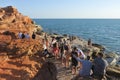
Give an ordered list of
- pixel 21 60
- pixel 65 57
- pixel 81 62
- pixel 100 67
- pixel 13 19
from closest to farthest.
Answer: pixel 100 67 → pixel 81 62 → pixel 21 60 → pixel 65 57 → pixel 13 19

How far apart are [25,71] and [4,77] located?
1792mm

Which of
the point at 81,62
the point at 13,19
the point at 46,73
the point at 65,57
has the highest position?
the point at 81,62

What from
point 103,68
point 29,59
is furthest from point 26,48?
point 103,68

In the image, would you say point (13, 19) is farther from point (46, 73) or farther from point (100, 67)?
point (100, 67)

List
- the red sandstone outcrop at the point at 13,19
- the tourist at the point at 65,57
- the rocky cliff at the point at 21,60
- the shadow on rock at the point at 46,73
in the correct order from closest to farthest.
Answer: the rocky cliff at the point at 21,60 → the shadow on rock at the point at 46,73 → the tourist at the point at 65,57 → the red sandstone outcrop at the point at 13,19

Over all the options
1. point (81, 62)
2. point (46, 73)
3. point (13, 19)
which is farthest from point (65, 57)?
point (13, 19)

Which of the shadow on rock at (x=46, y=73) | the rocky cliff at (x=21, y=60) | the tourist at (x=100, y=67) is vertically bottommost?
the shadow on rock at (x=46, y=73)

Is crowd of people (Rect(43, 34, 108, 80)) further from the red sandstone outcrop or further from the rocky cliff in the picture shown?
the red sandstone outcrop

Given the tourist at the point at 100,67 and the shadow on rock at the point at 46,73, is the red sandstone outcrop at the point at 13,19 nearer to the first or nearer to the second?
the shadow on rock at the point at 46,73

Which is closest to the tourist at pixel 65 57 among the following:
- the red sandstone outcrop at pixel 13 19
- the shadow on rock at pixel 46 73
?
the shadow on rock at pixel 46 73

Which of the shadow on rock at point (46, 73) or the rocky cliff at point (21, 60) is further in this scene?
the shadow on rock at point (46, 73)

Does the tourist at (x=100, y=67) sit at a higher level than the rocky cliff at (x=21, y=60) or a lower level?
higher

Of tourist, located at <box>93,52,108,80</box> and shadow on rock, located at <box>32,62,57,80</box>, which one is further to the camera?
shadow on rock, located at <box>32,62,57,80</box>

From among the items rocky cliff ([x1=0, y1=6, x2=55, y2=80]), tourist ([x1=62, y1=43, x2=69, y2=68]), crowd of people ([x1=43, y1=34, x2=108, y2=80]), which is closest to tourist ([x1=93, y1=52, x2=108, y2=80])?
crowd of people ([x1=43, y1=34, x2=108, y2=80])
